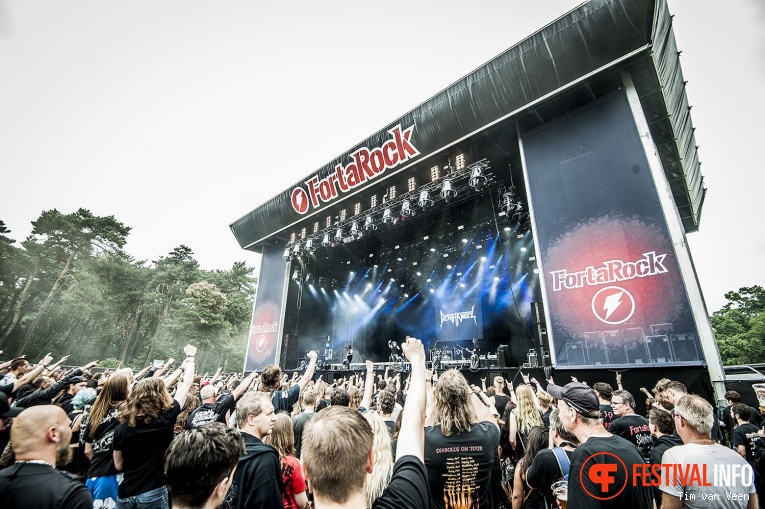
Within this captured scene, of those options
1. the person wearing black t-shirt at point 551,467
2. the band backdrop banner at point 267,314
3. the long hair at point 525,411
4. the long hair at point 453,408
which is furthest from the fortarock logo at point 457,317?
the long hair at point 453,408

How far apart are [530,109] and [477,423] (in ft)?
32.1

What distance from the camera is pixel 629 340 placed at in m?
6.93

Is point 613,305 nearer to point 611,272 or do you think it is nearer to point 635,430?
point 611,272

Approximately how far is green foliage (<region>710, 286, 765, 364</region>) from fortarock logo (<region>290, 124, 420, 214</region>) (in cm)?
3332

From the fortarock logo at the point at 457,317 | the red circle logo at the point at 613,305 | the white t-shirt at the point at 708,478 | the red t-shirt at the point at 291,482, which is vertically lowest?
the red t-shirt at the point at 291,482

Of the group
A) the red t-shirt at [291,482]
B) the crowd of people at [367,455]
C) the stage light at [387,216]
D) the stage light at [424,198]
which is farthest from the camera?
the stage light at [387,216]

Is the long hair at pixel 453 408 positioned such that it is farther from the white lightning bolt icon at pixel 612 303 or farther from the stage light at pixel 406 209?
the stage light at pixel 406 209

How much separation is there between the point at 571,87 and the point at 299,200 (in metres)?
11.3

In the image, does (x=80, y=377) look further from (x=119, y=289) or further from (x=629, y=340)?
(x=119, y=289)

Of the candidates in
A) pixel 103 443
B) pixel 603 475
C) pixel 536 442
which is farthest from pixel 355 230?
pixel 603 475

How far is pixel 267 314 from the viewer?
57.8ft

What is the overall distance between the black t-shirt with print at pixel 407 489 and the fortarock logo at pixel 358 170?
11.3 meters

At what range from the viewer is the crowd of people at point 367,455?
3.59 ft

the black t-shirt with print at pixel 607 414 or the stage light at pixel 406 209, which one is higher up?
the stage light at pixel 406 209
